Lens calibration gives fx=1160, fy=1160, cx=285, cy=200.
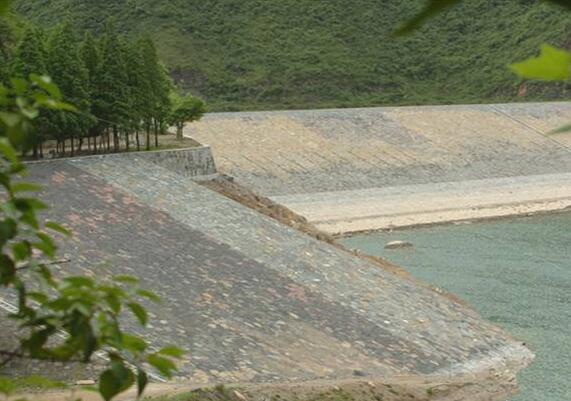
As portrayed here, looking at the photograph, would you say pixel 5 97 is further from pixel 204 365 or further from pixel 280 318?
pixel 280 318

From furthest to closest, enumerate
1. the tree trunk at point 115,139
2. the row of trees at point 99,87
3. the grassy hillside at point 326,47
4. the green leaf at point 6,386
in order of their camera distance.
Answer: the grassy hillside at point 326,47
the tree trunk at point 115,139
the row of trees at point 99,87
the green leaf at point 6,386

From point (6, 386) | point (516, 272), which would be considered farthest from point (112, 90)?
point (6, 386)

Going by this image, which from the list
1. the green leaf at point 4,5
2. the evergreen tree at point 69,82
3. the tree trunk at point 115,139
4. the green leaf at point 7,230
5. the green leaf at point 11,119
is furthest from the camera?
the tree trunk at point 115,139

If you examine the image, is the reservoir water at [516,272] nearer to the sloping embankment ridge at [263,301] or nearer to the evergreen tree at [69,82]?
the sloping embankment ridge at [263,301]

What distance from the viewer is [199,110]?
1818 inches

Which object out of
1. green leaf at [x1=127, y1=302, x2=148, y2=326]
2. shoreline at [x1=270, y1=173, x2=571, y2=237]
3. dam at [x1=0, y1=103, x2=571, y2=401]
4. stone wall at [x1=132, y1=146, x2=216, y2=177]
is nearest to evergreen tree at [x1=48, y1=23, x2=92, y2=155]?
dam at [x1=0, y1=103, x2=571, y2=401]

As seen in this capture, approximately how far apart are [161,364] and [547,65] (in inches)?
70.6

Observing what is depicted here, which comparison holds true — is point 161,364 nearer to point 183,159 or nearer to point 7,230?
point 7,230

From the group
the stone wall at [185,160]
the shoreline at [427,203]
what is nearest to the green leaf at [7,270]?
the stone wall at [185,160]

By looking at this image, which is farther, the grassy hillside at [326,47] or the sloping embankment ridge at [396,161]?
the grassy hillside at [326,47]

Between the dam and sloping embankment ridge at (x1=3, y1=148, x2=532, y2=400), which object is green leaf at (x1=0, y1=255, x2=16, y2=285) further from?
sloping embankment ridge at (x1=3, y1=148, x2=532, y2=400)

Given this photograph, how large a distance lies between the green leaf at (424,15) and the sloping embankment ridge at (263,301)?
15.8 metres

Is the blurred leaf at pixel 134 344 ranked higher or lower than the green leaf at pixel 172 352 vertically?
higher

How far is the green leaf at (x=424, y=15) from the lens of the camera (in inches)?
94.3
